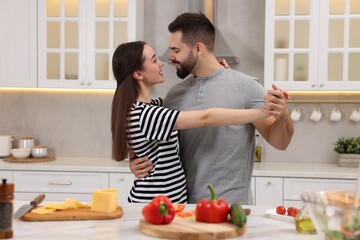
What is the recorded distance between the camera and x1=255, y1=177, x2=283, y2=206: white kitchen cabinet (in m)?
4.23

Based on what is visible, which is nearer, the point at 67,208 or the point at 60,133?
the point at 67,208

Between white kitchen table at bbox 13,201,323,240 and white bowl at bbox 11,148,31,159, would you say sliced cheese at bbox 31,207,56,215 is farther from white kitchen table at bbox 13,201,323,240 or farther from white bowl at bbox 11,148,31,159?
white bowl at bbox 11,148,31,159

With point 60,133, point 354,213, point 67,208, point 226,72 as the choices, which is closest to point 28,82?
point 60,133

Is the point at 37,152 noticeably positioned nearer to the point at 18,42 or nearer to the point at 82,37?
the point at 18,42

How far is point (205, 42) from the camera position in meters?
3.13

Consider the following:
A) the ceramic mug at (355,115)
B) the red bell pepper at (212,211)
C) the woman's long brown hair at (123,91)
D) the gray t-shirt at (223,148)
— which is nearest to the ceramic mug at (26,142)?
the woman's long brown hair at (123,91)

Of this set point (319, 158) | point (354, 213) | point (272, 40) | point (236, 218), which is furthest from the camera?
point (319, 158)

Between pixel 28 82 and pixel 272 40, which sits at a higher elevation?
pixel 272 40

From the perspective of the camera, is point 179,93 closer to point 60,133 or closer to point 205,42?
point 205,42

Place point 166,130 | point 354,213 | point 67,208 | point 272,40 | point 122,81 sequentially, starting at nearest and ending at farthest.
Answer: point 354,213 → point 67,208 → point 166,130 → point 122,81 → point 272,40

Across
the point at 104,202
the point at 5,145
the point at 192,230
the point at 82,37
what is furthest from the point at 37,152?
the point at 192,230

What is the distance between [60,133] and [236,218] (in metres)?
3.27

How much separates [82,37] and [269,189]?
1.79 m

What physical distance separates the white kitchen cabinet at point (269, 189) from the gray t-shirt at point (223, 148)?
125 centimetres
